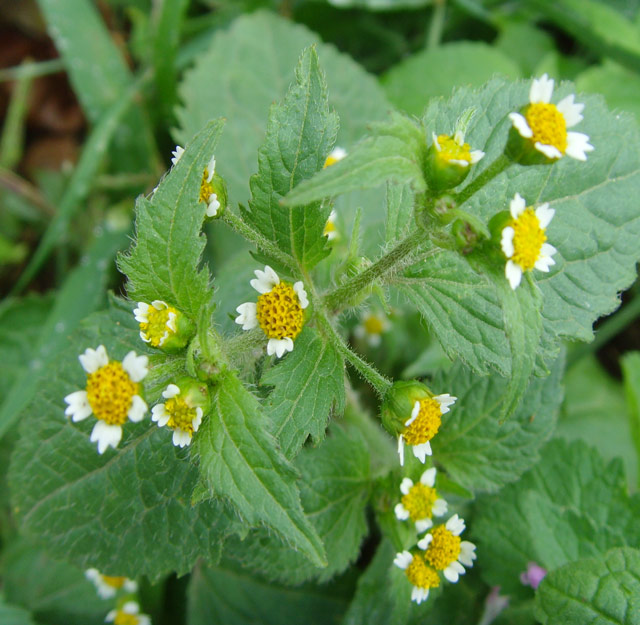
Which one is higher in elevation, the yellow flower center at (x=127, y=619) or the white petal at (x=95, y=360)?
the white petal at (x=95, y=360)

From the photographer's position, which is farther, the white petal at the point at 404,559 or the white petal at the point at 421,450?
the white petal at the point at 404,559

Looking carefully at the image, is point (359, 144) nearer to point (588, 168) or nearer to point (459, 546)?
point (588, 168)

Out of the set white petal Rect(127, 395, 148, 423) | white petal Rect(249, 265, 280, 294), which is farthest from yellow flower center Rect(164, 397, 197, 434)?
white petal Rect(249, 265, 280, 294)

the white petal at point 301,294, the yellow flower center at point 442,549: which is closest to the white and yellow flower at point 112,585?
the yellow flower center at point 442,549

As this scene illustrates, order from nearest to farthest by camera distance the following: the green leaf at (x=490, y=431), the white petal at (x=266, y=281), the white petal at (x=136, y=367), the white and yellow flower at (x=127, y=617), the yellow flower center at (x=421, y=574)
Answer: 1. the white petal at (x=136, y=367)
2. the white petal at (x=266, y=281)
3. the yellow flower center at (x=421, y=574)
4. the green leaf at (x=490, y=431)
5. the white and yellow flower at (x=127, y=617)

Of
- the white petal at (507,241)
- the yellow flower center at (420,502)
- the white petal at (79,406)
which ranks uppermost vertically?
the white petal at (507,241)

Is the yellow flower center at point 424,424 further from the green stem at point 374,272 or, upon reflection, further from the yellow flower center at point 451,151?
the yellow flower center at point 451,151

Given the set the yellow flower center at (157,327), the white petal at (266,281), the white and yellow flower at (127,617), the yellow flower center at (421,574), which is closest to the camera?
the yellow flower center at (157,327)
